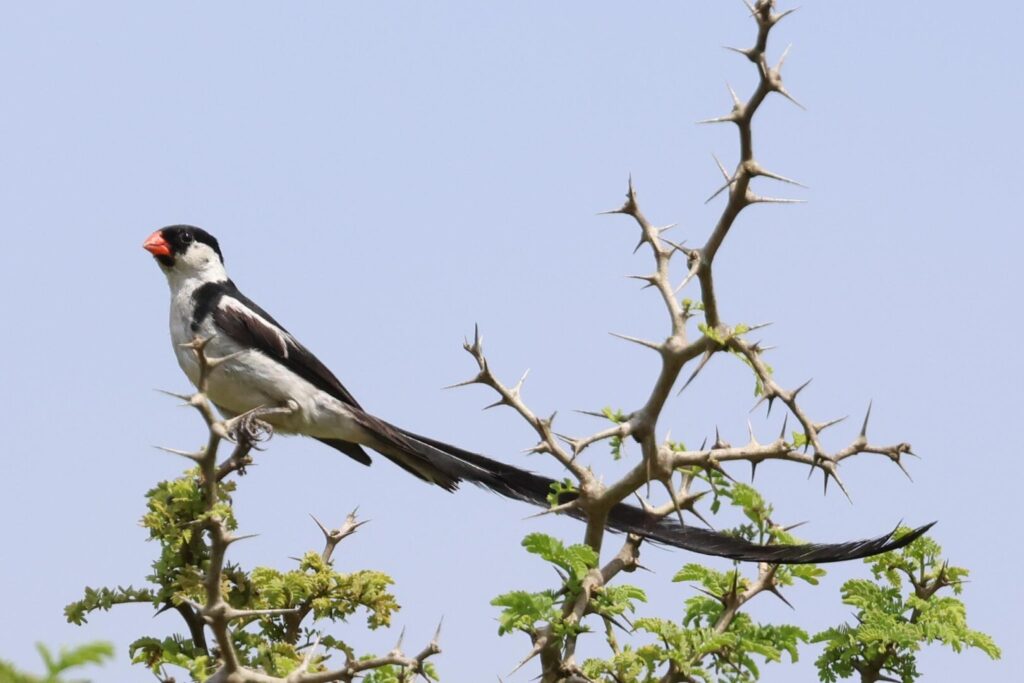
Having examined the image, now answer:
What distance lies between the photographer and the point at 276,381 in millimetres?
5879

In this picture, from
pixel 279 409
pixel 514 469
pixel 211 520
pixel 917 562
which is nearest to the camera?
pixel 211 520

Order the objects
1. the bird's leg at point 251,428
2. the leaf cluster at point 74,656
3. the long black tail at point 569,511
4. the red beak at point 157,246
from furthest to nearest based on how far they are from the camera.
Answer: the red beak at point 157,246 < the bird's leg at point 251,428 < the long black tail at point 569,511 < the leaf cluster at point 74,656

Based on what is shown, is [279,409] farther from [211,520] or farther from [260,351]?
[211,520]

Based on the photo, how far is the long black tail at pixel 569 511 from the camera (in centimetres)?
395

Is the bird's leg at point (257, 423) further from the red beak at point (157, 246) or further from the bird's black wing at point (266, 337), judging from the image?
the red beak at point (157, 246)

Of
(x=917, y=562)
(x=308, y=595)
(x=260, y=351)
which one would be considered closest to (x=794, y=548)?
(x=917, y=562)

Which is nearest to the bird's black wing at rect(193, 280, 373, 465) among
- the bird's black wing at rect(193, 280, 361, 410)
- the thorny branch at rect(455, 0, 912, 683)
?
the bird's black wing at rect(193, 280, 361, 410)

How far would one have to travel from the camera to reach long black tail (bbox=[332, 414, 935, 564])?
12.9 ft

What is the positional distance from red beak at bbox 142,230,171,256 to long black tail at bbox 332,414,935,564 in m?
1.42

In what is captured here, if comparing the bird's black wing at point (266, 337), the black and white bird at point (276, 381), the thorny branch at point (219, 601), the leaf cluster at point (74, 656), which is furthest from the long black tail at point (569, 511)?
the leaf cluster at point (74, 656)

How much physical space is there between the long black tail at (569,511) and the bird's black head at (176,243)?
4.45 ft

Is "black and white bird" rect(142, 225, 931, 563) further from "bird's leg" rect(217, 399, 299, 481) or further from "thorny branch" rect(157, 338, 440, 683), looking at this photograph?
"thorny branch" rect(157, 338, 440, 683)

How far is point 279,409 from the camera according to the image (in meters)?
5.84

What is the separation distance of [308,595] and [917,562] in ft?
6.47
